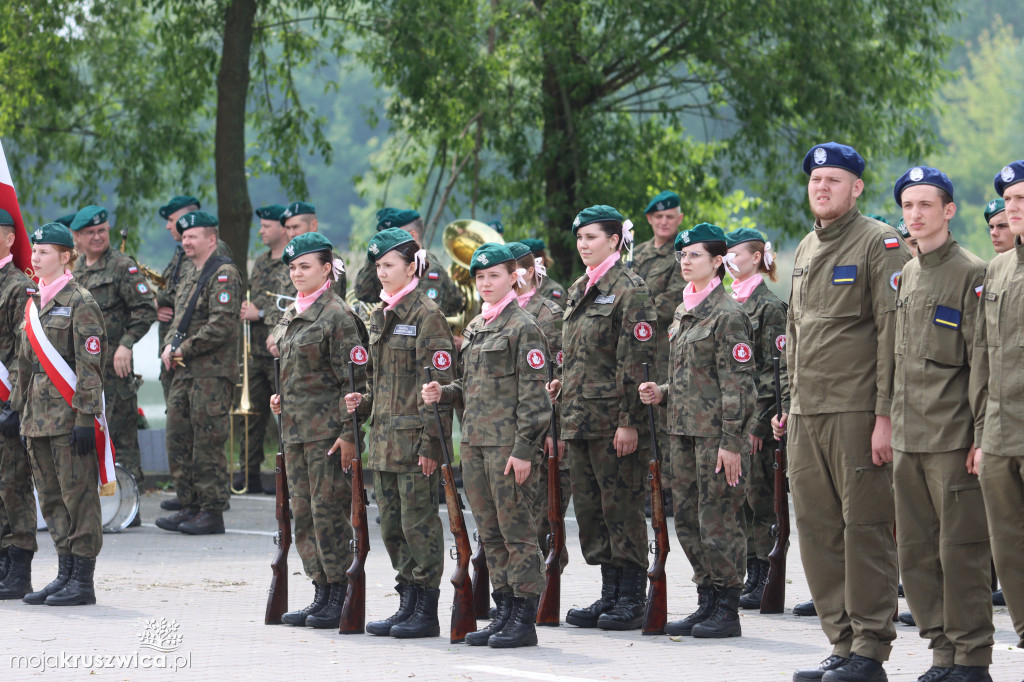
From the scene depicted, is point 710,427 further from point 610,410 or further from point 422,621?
point 422,621

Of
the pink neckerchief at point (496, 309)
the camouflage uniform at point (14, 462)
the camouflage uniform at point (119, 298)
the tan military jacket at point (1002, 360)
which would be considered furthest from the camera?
the camouflage uniform at point (119, 298)

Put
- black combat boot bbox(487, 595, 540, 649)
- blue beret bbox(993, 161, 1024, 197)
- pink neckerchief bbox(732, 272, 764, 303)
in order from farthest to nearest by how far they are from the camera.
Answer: pink neckerchief bbox(732, 272, 764, 303)
black combat boot bbox(487, 595, 540, 649)
blue beret bbox(993, 161, 1024, 197)

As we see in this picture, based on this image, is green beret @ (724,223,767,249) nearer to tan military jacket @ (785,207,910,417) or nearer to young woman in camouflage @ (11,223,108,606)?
tan military jacket @ (785,207,910,417)

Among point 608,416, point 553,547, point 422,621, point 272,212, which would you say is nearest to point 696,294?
point 608,416

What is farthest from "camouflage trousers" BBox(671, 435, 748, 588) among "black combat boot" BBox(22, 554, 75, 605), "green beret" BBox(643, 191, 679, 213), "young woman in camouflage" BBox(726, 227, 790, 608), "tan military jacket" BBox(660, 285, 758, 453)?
"green beret" BBox(643, 191, 679, 213)

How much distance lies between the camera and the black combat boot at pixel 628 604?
27.1 feet

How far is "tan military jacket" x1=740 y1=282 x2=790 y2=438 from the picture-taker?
9.06 m

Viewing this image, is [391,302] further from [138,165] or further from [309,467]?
[138,165]

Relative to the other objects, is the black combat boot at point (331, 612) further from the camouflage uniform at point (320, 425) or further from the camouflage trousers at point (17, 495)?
the camouflage trousers at point (17, 495)

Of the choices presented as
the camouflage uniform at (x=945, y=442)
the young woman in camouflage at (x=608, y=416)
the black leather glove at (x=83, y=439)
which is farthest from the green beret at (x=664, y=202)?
the camouflage uniform at (x=945, y=442)

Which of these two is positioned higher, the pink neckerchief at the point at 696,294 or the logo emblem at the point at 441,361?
the pink neckerchief at the point at 696,294

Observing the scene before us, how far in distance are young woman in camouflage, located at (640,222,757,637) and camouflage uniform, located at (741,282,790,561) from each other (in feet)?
2.94

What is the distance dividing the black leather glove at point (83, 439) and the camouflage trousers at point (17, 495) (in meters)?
0.57

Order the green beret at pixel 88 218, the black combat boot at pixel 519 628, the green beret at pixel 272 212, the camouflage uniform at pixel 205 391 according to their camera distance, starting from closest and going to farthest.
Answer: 1. the black combat boot at pixel 519 628
2. the camouflage uniform at pixel 205 391
3. the green beret at pixel 88 218
4. the green beret at pixel 272 212
